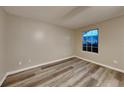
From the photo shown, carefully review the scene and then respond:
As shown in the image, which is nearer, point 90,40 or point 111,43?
point 111,43

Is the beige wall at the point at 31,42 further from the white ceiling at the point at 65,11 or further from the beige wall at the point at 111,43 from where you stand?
the beige wall at the point at 111,43

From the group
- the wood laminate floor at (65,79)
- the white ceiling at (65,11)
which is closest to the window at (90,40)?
the white ceiling at (65,11)

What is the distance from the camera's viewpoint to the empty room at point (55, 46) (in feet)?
6.73

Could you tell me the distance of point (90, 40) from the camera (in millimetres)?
4230

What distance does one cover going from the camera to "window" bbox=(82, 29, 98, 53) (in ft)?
12.5

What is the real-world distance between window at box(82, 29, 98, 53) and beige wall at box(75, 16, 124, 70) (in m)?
0.30

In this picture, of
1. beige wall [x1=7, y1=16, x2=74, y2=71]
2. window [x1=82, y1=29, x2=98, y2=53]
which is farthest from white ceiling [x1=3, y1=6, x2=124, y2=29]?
window [x1=82, y1=29, x2=98, y2=53]

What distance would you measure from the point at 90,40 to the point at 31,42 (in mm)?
3399

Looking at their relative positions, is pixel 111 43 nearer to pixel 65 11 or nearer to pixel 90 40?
pixel 90 40

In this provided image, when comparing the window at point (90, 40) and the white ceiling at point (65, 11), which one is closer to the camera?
the white ceiling at point (65, 11)

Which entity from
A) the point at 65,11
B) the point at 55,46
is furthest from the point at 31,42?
the point at 65,11

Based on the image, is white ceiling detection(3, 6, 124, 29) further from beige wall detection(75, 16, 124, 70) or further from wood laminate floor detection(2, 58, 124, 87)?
wood laminate floor detection(2, 58, 124, 87)
